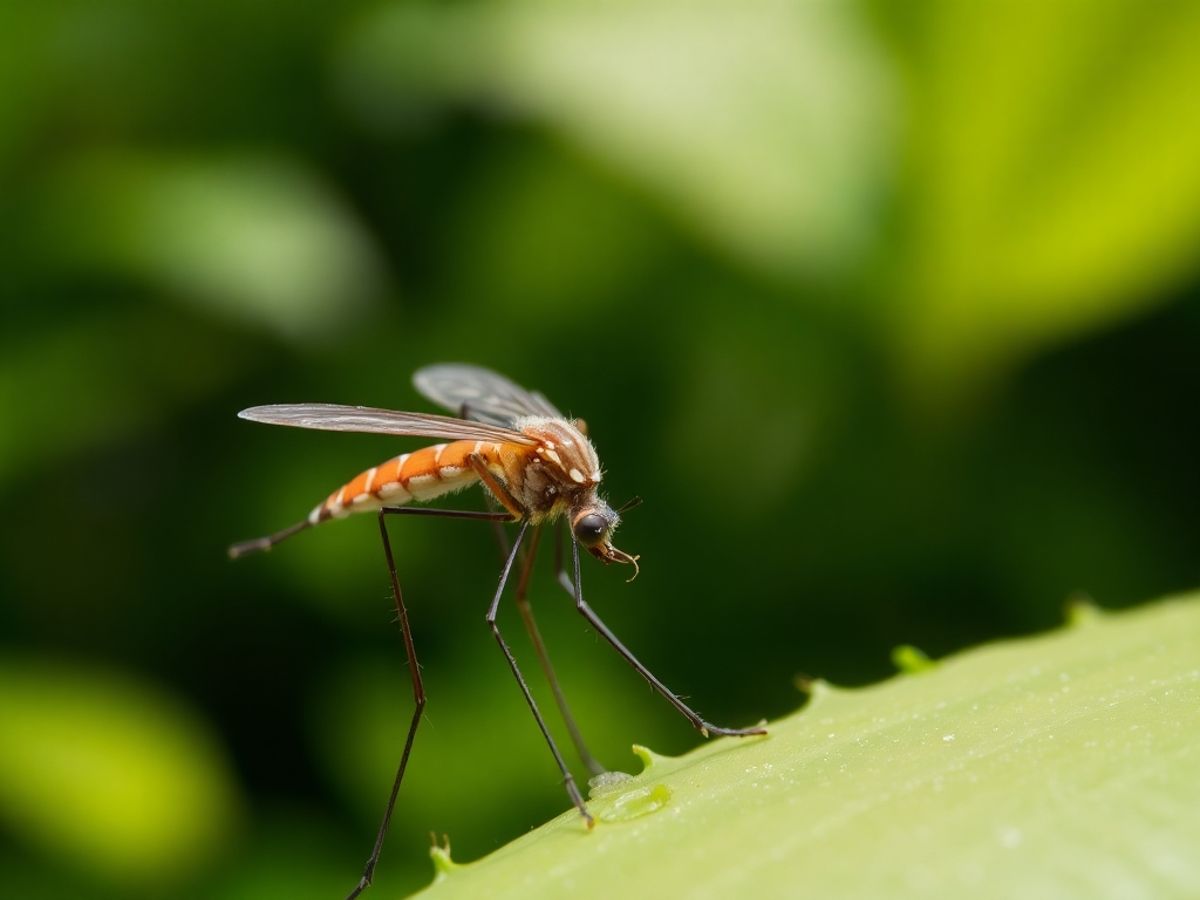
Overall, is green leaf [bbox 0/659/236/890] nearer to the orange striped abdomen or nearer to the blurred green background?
the blurred green background

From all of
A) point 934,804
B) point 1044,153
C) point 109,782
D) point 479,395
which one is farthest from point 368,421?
point 1044,153

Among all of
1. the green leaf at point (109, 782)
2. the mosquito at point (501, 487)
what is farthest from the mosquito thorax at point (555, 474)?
the green leaf at point (109, 782)

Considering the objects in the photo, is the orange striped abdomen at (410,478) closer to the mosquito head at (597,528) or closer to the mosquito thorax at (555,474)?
the mosquito thorax at (555,474)

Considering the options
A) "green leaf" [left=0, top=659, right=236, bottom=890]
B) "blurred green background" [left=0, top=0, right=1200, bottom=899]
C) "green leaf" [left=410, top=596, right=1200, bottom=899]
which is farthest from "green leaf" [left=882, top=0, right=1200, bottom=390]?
"green leaf" [left=0, top=659, right=236, bottom=890]

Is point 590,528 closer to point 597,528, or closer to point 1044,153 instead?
point 597,528

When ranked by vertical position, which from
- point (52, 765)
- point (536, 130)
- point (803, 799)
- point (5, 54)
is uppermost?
point (5, 54)

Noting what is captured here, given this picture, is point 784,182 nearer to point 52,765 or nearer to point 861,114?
point 861,114

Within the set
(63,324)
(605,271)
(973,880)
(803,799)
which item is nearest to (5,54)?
(63,324)

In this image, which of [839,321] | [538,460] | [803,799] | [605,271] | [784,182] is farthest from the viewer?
[605,271]
